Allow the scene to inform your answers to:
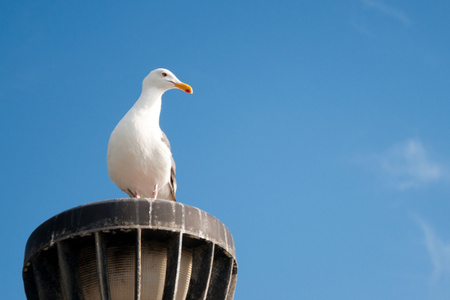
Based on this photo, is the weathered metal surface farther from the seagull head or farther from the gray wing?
the seagull head

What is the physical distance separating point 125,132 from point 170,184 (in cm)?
234

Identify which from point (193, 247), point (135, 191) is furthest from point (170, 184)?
point (193, 247)

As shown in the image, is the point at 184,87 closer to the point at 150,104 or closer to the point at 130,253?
the point at 150,104

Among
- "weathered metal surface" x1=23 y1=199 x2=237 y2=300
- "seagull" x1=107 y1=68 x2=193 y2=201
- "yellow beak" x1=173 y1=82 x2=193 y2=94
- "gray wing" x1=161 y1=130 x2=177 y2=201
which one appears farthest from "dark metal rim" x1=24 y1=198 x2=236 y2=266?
"yellow beak" x1=173 y1=82 x2=193 y2=94

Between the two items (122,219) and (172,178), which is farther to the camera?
(172,178)

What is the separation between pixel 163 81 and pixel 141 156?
336cm

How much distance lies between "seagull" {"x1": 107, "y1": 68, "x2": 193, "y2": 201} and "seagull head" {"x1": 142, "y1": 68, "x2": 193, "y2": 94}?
3.07 ft

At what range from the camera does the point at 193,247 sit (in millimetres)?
19141

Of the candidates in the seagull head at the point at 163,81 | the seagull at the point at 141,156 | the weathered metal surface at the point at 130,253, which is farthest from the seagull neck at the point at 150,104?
the weathered metal surface at the point at 130,253

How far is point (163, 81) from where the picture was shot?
896 inches

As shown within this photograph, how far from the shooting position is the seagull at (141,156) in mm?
20375

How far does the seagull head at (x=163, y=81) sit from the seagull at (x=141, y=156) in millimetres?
937

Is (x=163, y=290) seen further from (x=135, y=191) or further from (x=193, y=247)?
(x=135, y=191)

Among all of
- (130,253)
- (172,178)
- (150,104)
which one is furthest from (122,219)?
(150,104)
